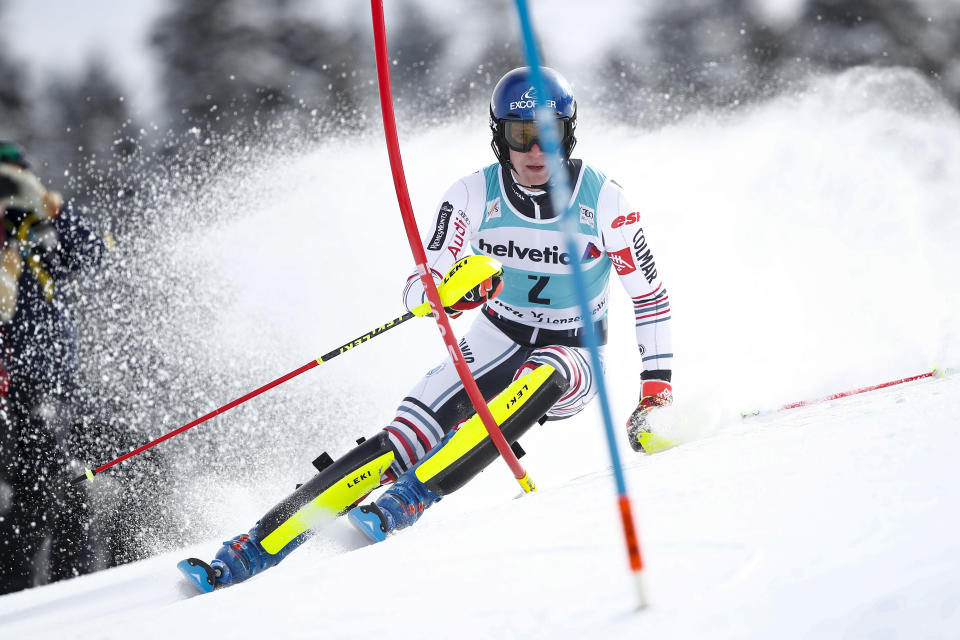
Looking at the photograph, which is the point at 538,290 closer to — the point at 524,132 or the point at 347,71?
the point at 524,132

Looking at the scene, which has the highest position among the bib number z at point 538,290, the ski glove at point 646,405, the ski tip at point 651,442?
the bib number z at point 538,290

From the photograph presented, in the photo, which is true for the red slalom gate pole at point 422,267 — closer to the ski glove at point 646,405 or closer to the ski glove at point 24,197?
the ski glove at point 646,405

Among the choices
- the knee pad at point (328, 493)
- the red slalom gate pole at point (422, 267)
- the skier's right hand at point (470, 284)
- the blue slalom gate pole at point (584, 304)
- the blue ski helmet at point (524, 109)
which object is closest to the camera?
the blue slalom gate pole at point (584, 304)

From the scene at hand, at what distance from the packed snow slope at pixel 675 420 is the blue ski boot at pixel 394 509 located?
111 millimetres

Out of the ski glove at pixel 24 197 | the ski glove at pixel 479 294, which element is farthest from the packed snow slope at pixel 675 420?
the ski glove at pixel 24 197

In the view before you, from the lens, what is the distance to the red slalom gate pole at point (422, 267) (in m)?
2.14

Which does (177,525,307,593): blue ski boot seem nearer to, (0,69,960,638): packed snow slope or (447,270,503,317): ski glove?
(0,69,960,638): packed snow slope

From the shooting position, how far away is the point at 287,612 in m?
1.46

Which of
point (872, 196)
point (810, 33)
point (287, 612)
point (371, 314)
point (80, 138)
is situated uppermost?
point (810, 33)

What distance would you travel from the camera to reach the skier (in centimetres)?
235

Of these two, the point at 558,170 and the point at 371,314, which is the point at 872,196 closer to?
the point at 371,314

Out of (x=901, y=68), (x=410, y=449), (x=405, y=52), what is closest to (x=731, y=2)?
(x=901, y=68)

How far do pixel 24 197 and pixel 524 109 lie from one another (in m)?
2.18

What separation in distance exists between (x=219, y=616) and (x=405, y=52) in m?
15.1
